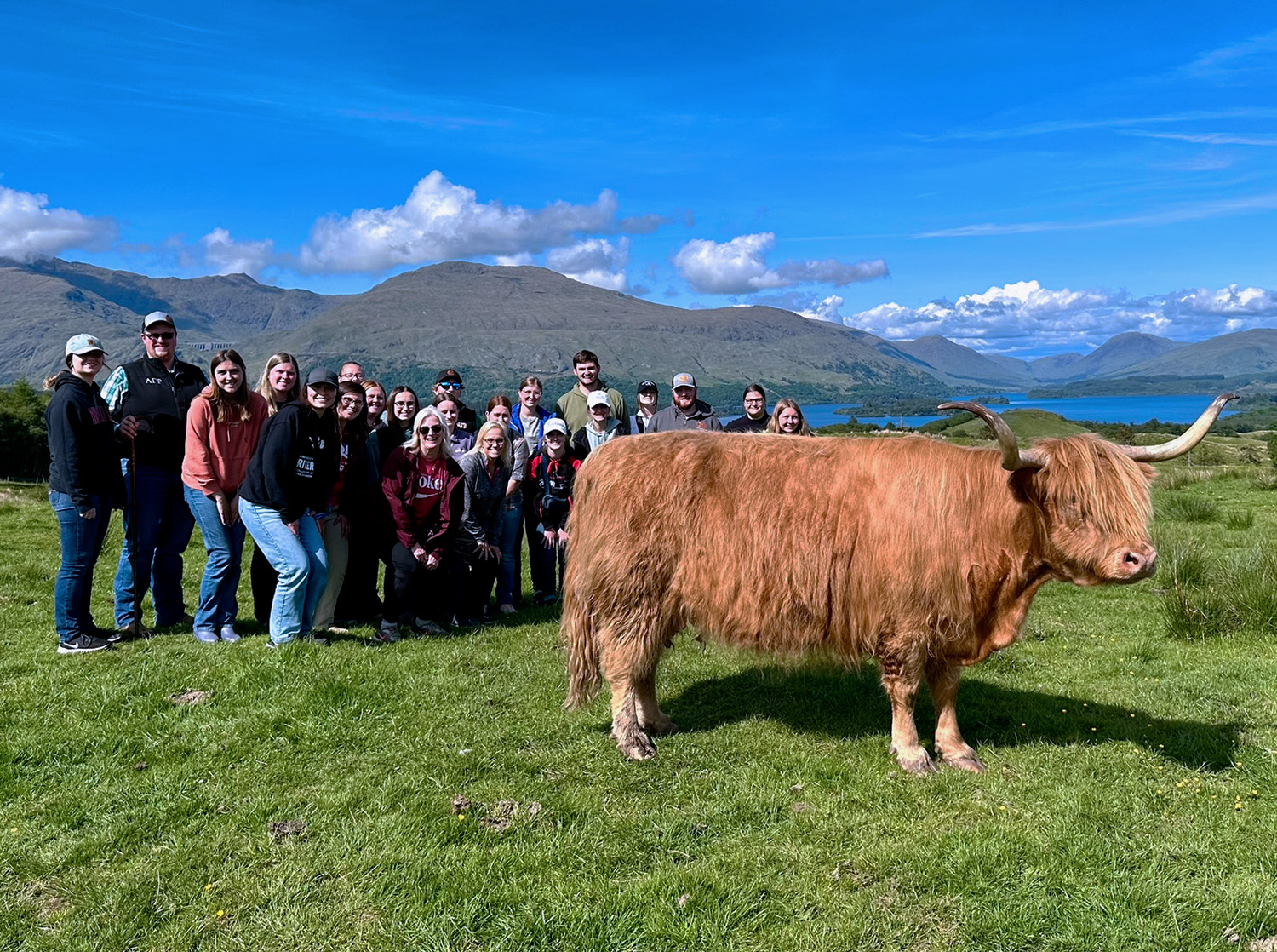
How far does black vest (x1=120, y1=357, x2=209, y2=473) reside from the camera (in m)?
6.73

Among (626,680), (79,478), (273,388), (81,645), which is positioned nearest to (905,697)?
(626,680)

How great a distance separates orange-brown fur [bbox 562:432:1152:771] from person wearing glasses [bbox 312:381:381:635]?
292 cm

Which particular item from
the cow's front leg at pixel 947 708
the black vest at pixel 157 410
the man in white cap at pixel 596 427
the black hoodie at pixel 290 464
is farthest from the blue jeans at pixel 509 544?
the cow's front leg at pixel 947 708

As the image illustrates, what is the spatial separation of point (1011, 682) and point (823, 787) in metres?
2.63

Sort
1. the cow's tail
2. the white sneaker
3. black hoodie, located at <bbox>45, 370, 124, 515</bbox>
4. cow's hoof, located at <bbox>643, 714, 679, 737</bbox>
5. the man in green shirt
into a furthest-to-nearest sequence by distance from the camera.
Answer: the man in green shirt, the white sneaker, black hoodie, located at <bbox>45, 370, 124, 515</bbox>, cow's hoof, located at <bbox>643, 714, 679, 737</bbox>, the cow's tail

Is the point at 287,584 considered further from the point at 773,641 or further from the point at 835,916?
the point at 835,916

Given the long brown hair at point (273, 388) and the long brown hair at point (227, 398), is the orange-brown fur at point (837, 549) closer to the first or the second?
the long brown hair at point (273, 388)

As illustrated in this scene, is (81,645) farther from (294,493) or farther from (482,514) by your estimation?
(482,514)

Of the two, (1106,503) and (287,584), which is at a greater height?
(1106,503)

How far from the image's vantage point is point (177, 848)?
3852mm

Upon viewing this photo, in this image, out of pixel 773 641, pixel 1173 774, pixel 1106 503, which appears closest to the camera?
pixel 1106 503

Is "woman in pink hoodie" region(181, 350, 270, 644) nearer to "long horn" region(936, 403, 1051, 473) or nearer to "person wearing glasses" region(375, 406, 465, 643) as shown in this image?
"person wearing glasses" region(375, 406, 465, 643)

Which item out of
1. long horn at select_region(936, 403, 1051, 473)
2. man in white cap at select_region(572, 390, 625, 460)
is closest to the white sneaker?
man in white cap at select_region(572, 390, 625, 460)

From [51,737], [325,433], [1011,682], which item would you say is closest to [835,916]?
[1011,682]
